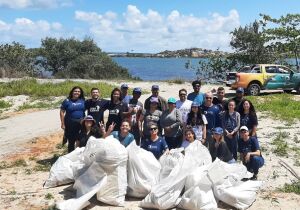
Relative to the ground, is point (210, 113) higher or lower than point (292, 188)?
higher

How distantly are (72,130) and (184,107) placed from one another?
2.20 m

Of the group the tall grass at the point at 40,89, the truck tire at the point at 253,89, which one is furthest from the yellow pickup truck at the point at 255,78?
the tall grass at the point at 40,89

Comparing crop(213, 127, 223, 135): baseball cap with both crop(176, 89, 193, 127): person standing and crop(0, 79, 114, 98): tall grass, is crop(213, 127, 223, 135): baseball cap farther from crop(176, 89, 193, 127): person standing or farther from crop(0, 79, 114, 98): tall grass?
crop(0, 79, 114, 98): tall grass

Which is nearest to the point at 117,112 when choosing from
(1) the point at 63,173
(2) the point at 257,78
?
(1) the point at 63,173

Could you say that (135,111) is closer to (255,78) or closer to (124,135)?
(124,135)

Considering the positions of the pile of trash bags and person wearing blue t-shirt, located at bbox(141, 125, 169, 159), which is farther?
person wearing blue t-shirt, located at bbox(141, 125, 169, 159)

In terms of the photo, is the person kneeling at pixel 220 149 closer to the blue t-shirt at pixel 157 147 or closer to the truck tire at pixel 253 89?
the blue t-shirt at pixel 157 147

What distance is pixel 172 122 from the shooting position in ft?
26.2

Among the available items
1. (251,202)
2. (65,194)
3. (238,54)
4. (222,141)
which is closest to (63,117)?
(65,194)

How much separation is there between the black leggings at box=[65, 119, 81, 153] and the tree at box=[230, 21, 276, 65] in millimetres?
19249

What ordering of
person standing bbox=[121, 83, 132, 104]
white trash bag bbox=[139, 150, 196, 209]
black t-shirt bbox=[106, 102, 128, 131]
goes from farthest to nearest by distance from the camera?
person standing bbox=[121, 83, 132, 104] < black t-shirt bbox=[106, 102, 128, 131] < white trash bag bbox=[139, 150, 196, 209]

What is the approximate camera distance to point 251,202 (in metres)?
7.07

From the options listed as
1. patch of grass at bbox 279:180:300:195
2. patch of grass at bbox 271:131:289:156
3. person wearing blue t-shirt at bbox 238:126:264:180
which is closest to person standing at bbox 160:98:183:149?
person wearing blue t-shirt at bbox 238:126:264:180

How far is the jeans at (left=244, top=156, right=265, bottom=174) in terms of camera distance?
794 cm
